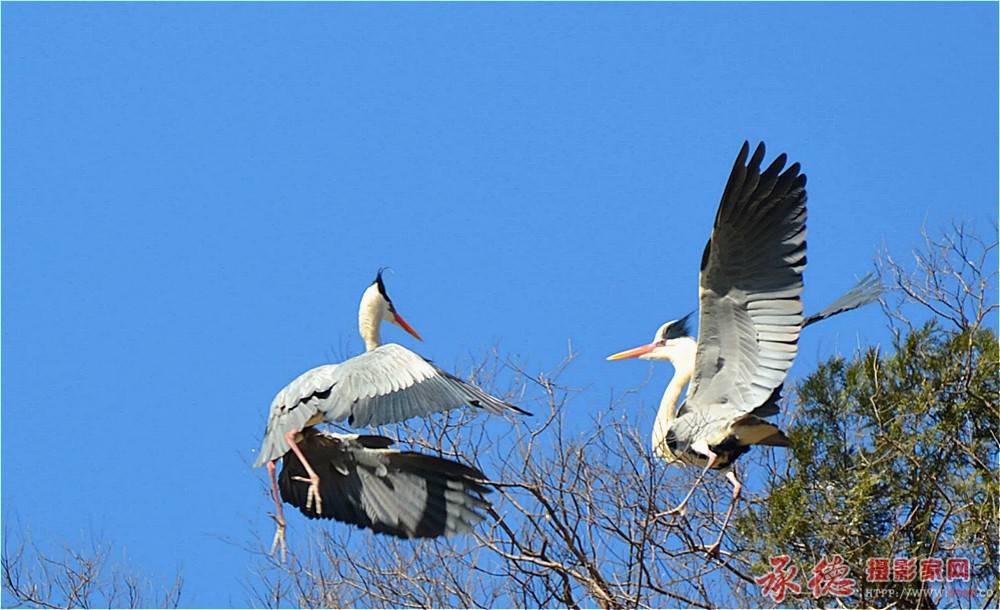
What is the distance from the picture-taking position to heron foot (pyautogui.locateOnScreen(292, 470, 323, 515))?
23.9 ft

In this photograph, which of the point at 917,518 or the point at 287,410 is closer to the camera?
the point at 287,410

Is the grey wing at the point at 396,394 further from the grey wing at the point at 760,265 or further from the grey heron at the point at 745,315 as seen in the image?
the grey wing at the point at 760,265

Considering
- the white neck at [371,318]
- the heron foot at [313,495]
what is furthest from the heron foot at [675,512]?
the white neck at [371,318]

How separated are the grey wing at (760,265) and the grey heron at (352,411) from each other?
4.29 feet

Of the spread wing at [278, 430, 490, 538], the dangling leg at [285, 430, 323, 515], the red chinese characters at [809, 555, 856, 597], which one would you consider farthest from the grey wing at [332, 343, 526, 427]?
the red chinese characters at [809, 555, 856, 597]

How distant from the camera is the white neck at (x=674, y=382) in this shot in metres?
8.41

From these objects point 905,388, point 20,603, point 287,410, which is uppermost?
point 905,388

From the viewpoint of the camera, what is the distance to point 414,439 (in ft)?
25.6

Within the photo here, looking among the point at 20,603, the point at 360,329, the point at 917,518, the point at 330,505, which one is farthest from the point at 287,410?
the point at 917,518

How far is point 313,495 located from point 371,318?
57.1 inches

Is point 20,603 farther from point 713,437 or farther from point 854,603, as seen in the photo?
point 854,603

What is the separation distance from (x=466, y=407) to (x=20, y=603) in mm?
2645

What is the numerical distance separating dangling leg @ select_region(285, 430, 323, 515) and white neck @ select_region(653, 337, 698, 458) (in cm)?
171

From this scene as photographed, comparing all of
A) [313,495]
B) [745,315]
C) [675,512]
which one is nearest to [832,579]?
[675,512]
